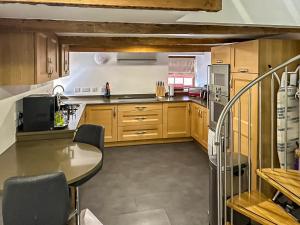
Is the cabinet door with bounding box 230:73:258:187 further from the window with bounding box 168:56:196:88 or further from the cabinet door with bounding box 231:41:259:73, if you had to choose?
the window with bounding box 168:56:196:88

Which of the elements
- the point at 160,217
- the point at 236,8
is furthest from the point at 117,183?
the point at 236,8

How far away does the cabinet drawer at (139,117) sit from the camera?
241 inches

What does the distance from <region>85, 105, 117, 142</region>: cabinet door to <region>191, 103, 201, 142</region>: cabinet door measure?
1.60m

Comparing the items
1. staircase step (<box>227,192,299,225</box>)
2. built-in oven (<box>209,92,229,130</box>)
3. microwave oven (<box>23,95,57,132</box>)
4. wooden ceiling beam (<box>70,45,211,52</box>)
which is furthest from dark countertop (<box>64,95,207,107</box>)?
staircase step (<box>227,192,299,225</box>)

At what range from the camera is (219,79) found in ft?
14.9

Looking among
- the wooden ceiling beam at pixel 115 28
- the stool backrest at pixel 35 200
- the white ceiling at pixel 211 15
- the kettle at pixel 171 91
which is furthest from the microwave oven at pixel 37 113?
the kettle at pixel 171 91

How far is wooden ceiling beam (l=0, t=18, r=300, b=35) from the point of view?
8.94 feet

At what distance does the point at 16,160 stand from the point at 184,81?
5419 millimetres

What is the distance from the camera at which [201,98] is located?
257 inches

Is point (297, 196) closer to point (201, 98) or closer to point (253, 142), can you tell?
point (253, 142)

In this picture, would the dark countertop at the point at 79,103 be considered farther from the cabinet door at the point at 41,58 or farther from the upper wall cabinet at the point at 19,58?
the upper wall cabinet at the point at 19,58

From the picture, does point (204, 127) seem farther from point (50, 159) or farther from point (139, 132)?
point (50, 159)

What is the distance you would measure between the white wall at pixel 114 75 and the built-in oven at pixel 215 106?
2320mm

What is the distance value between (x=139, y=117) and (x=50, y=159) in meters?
3.66
